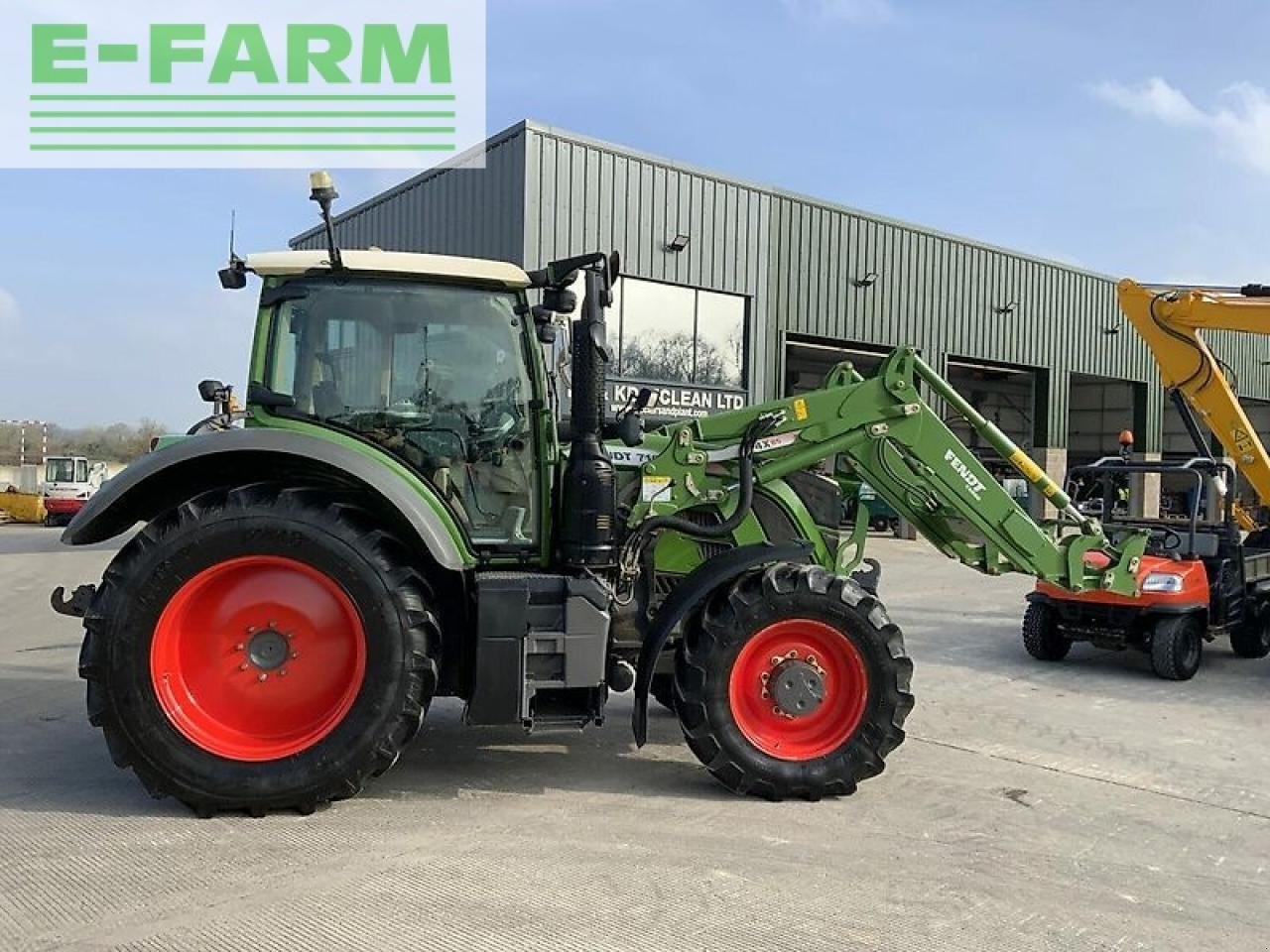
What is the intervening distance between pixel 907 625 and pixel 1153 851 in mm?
6240

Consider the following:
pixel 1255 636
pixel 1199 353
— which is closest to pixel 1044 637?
pixel 1255 636

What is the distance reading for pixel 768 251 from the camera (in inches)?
757

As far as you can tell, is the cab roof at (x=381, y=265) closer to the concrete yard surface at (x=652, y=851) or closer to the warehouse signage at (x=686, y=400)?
the concrete yard surface at (x=652, y=851)

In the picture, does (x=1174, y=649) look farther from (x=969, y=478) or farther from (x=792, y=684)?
(x=792, y=684)

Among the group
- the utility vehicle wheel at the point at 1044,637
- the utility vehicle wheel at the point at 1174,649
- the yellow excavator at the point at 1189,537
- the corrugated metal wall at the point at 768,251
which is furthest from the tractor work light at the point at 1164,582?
the corrugated metal wall at the point at 768,251

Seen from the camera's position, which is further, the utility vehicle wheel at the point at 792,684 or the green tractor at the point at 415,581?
the utility vehicle wheel at the point at 792,684

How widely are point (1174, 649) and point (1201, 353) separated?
9.65 ft

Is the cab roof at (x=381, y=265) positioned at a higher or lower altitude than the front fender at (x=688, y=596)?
higher

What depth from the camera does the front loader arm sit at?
211 inches

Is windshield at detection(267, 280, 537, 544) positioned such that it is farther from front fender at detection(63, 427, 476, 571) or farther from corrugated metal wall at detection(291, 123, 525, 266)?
corrugated metal wall at detection(291, 123, 525, 266)

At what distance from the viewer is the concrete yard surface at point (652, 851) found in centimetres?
334

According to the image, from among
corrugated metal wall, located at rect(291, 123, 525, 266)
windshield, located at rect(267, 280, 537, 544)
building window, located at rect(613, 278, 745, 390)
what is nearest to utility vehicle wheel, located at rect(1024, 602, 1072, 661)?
windshield, located at rect(267, 280, 537, 544)

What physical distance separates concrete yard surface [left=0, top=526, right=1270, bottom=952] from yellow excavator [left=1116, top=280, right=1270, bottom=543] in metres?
3.77

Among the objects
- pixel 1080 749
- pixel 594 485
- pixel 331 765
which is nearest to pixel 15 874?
pixel 331 765
